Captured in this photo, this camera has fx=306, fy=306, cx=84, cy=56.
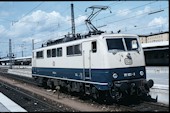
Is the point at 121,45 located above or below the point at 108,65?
above

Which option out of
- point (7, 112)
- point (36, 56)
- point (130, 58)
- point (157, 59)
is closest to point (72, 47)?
point (130, 58)

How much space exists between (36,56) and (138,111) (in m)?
14.4

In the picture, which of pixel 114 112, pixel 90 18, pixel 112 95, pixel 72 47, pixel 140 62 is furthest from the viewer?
pixel 90 18

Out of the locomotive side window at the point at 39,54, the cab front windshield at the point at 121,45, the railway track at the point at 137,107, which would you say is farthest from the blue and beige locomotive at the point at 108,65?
the locomotive side window at the point at 39,54

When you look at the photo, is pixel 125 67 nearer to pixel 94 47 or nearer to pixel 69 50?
pixel 94 47

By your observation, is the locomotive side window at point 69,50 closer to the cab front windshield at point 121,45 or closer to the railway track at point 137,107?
the cab front windshield at point 121,45

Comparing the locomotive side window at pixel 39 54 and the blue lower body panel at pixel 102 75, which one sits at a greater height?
the locomotive side window at pixel 39 54

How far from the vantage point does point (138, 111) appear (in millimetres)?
12117

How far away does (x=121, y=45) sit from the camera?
1435 cm

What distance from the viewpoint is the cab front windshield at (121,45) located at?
14094mm

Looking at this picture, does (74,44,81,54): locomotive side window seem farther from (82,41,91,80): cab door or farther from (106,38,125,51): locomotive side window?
(106,38,125,51): locomotive side window

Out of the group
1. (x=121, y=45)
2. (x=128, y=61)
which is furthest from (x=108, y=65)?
(x=121, y=45)

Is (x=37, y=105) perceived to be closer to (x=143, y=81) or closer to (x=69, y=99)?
(x=69, y=99)

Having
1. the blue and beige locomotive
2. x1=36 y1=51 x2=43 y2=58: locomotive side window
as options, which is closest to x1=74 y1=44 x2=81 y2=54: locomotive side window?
the blue and beige locomotive
